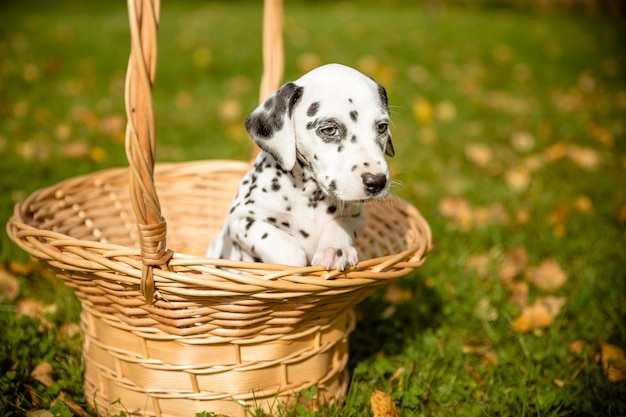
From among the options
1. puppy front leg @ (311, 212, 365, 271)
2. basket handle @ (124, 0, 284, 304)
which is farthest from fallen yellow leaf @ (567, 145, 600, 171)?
basket handle @ (124, 0, 284, 304)

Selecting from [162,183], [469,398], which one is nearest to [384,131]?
[469,398]

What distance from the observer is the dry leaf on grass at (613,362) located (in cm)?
254

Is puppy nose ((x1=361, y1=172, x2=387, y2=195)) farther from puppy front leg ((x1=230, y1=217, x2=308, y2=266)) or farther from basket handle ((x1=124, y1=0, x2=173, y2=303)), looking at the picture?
basket handle ((x1=124, y1=0, x2=173, y2=303))

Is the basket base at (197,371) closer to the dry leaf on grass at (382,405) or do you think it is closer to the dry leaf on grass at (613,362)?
the dry leaf on grass at (382,405)

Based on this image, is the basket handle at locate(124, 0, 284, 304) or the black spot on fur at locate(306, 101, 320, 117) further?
the black spot on fur at locate(306, 101, 320, 117)

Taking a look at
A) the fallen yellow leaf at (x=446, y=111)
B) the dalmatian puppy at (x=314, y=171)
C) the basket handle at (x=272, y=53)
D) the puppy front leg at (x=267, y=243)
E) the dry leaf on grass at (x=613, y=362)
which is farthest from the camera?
the fallen yellow leaf at (x=446, y=111)

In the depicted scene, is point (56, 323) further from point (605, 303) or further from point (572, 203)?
point (572, 203)

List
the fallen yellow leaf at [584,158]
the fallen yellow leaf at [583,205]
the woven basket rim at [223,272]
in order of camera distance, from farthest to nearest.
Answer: the fallen yellow leaf at [584,158] < the fallen yellow leaf at [583,205] < the woven basket rim at [223,272]

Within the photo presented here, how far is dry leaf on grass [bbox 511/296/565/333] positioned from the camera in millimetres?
2943

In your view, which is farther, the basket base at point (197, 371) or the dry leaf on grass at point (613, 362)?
the dry leaf on grass at point (613, 362)

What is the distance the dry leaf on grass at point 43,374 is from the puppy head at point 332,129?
135cm

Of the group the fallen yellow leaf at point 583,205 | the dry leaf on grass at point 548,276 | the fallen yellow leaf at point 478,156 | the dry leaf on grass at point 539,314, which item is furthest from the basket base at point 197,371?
the fallen yellow leaf at point 478,156

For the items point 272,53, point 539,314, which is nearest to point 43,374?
point 272,53

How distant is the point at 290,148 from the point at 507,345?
1.58 m
